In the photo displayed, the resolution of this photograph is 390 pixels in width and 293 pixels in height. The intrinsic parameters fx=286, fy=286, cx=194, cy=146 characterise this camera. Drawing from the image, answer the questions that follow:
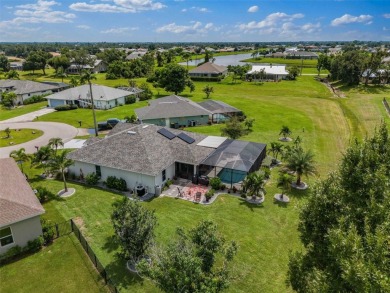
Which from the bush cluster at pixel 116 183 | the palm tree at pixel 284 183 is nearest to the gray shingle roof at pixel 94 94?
the bush cluster at pixel 116 183

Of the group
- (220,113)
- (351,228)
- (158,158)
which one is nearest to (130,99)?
(220,113)

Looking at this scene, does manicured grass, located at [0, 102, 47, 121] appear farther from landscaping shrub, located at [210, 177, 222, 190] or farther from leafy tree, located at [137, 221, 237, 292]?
leafy tree, located at [137, 221, 237, 292]

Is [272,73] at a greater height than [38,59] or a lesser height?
lesser

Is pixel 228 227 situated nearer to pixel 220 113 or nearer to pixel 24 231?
pixel 24 231

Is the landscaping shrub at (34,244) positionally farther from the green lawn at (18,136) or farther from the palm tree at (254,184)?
the green lawn at (18,136)

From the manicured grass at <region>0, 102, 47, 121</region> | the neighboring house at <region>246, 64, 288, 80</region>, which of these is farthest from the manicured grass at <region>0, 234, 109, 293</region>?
the neighboring house at <region>246, 64, 288, 80</region>

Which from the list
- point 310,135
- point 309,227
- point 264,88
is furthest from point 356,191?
point 264,88

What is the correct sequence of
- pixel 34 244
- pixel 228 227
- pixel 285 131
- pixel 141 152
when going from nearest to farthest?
pixel 34 244, pixel 228 227, pixel 141 152, pixel 285 131
